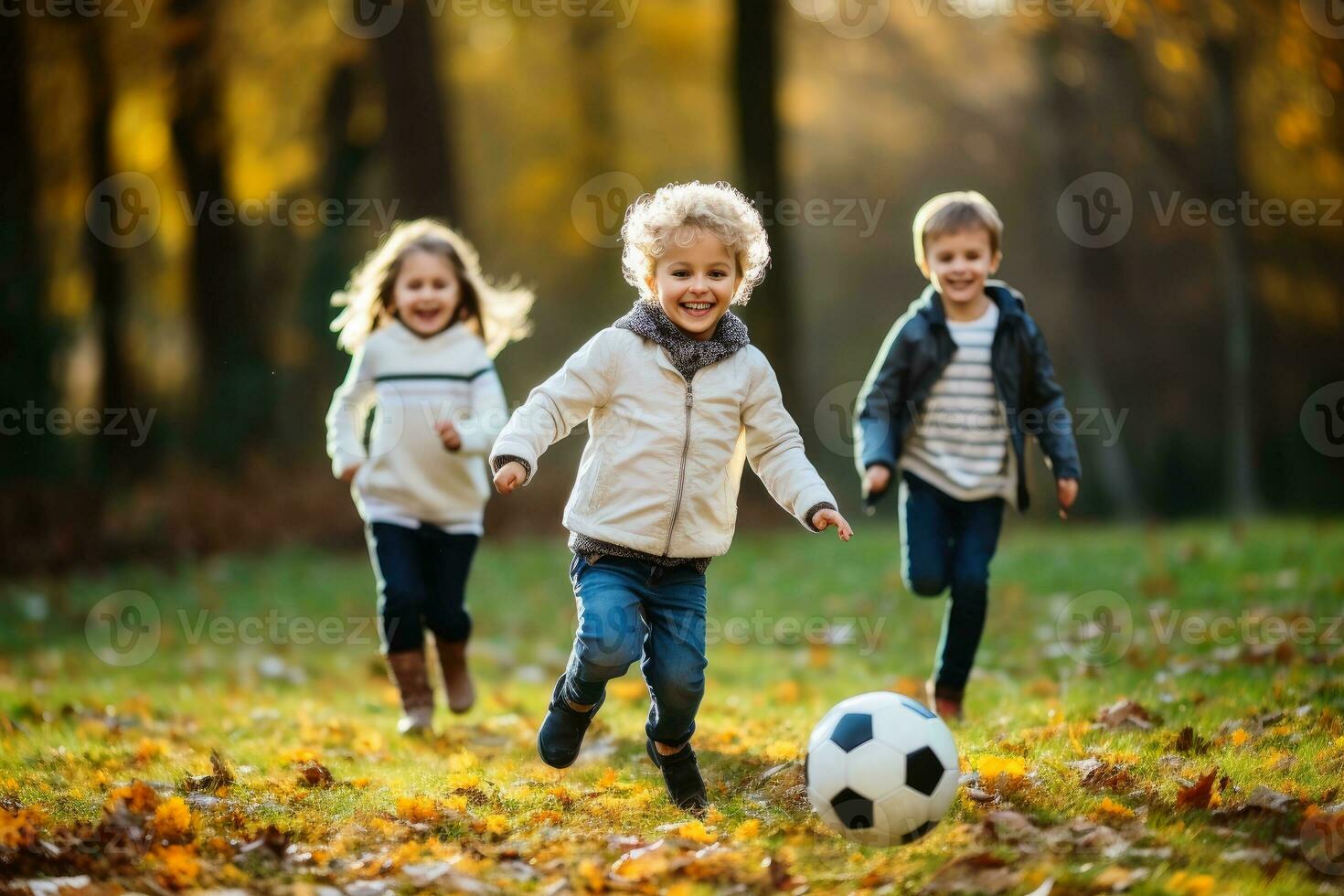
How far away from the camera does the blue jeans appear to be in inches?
161

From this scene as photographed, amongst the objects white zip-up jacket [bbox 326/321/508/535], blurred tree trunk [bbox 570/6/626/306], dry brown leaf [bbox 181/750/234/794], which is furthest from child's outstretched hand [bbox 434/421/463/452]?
blurred tree trunk [bbox 570/6/626/306]

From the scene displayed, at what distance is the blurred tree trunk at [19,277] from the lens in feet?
42.1

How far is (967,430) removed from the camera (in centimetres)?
545

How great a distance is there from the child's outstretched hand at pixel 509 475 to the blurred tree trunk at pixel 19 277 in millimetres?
10656

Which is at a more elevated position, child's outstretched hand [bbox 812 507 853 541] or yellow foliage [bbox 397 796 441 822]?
child's outstretched hand [bbox 812 507 853 541]

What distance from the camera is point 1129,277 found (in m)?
20.2

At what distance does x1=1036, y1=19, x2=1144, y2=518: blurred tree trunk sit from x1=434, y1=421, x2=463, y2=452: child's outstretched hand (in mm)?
12334

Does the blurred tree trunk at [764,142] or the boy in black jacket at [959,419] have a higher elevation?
the blurred tree trunk at [764,142]

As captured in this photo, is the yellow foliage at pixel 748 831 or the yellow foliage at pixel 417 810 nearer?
the yellow foliage at pixel 748 831

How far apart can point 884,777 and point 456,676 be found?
9.36 ft

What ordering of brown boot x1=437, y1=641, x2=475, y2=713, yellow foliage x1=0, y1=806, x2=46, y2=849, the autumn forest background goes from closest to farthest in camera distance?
yellow foliage x1=0, y1=806, x2=46, y2=849 < brown boot x1=437, y1=641, x2=475, y2=713 < the autumn forest background

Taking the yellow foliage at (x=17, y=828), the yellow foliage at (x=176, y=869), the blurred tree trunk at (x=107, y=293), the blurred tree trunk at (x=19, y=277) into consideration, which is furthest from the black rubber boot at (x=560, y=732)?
the blurred tree trunk at (x=107, y=293)

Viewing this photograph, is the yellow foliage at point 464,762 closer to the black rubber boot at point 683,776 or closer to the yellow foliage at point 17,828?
the black rubber boot at point 683,776

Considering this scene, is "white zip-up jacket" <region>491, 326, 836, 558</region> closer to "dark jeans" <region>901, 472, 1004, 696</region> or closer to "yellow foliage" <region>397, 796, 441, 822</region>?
"yellow foliage" <region>397, 796, 441, 822</region>
